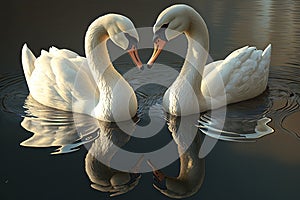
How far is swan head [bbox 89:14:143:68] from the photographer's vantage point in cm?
205

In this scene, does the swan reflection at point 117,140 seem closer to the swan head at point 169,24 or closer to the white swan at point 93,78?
the white swan at point 93,78

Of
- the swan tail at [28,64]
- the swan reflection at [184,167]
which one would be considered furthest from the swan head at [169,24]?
the swan tail at [28,64]

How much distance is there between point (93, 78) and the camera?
7.87 ft

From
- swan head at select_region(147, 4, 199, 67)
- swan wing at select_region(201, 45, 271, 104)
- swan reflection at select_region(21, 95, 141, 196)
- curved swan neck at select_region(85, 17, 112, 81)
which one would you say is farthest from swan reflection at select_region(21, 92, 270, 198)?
swan head at select_region(147, 4, 199, 67)

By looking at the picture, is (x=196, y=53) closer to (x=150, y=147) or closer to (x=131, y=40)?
(x=131, y=40)

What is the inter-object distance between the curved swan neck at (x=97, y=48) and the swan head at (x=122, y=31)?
0.04m

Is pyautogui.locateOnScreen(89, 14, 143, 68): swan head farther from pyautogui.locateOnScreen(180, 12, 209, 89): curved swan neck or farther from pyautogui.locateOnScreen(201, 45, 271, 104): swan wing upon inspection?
pyautogui.locateOnScreen(201, 45, 271, 104): swan wing

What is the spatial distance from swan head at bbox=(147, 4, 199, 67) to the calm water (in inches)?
15.8

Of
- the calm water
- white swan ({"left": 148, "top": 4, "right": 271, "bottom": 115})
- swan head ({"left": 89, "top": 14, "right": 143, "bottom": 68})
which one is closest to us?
the calm water

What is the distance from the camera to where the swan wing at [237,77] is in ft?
7.82

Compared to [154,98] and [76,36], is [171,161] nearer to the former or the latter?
[154,98]

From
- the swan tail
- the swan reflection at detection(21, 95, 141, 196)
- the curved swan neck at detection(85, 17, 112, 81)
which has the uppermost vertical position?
the curved swan neck at detection(85, 17, 112, 81)

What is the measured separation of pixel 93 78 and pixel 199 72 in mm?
546

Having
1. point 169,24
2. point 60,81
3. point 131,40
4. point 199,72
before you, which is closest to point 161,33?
point 169,24
